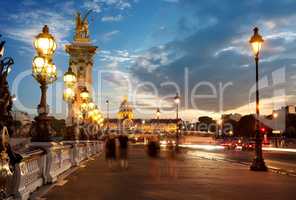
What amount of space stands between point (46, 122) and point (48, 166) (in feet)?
5.36

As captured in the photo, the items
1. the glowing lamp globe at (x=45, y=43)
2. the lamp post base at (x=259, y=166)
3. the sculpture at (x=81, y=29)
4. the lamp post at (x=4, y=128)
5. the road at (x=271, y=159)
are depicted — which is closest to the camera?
the lamp post at (x=4, y=128)

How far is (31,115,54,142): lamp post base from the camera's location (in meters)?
18.0

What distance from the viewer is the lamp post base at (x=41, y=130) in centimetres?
1797

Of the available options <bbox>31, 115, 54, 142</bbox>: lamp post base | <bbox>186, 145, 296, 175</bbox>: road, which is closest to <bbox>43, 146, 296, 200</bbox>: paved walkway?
<bbox>31, 115, 54, 142</bbox>: lamp post base

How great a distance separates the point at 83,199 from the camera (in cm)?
1369

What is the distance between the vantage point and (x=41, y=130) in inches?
709

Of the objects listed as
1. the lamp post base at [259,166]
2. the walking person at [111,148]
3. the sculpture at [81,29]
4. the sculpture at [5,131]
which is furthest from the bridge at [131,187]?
the sculpture at [81,29]

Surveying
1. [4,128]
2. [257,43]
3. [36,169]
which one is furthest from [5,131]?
[257,43]

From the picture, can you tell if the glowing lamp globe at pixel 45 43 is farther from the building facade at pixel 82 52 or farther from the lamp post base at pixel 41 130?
the building facade at pixel 82 52

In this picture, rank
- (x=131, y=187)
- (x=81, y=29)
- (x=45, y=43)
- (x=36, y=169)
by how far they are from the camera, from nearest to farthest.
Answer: (x=36, y=169) → (x=131, y=187) → (x=45, y=43) → (x=81, y=29)

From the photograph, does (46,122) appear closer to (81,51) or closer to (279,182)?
(279,182)

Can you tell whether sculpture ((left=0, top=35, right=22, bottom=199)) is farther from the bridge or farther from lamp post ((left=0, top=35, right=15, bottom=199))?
the bridge

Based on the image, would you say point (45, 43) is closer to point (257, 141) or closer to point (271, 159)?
point (257, 141)

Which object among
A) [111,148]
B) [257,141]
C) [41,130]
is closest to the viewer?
[41,130]
